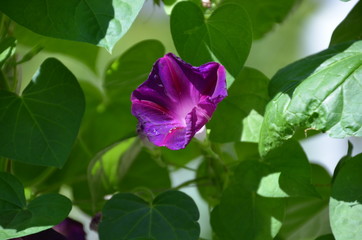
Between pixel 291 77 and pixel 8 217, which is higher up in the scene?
pixel 291 77

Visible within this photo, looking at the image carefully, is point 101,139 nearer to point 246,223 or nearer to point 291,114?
point 246,223

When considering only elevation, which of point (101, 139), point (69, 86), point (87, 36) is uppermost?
point (87, 36)

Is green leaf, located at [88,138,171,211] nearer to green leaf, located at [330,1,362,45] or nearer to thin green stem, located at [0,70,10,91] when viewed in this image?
thin green stem, located at [0,70,10,91]

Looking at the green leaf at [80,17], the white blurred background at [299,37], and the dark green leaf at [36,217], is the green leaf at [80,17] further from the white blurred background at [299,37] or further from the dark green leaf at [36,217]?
the white blurred background at [299,37]

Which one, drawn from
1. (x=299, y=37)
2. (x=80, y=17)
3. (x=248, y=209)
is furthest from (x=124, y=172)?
(x=299, y=37)

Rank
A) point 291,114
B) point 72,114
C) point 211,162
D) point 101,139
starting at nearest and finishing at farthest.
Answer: point 291,114 < point 72,114 < point 211,162 < point 101,139

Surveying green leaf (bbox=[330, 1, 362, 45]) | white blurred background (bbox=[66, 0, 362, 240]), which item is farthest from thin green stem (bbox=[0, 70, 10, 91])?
white blurred background (bbox=[66, 0, 362, 240])

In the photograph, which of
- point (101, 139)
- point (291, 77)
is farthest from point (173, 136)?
point (101, 139)

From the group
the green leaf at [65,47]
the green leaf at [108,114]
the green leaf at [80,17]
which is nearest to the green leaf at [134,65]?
the green leaf at [108,114]
